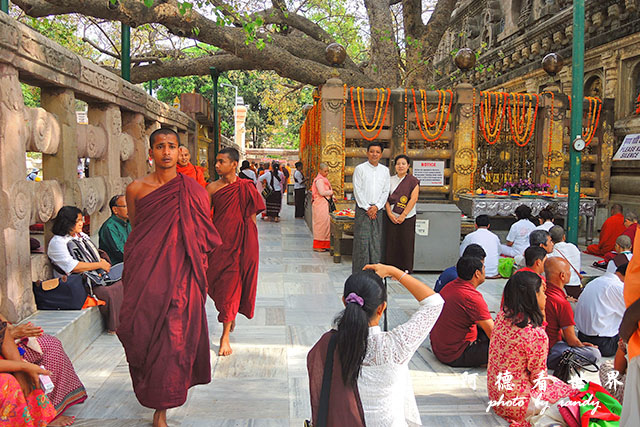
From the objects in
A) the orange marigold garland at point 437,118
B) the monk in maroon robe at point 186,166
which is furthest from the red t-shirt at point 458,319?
the orange marigold garland at point 437,118

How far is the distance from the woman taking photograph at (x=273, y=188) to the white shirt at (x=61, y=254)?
948 cm

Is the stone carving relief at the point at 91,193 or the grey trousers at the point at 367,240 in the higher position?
the stone carving relief at the point at 91,193

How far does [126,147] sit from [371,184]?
348cm

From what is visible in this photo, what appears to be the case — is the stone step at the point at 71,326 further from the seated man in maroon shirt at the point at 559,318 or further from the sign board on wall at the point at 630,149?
the sign board on wall at the point at 630,149

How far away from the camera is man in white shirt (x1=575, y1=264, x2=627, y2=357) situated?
176 inches

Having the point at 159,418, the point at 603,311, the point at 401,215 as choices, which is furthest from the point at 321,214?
the point at 159,418

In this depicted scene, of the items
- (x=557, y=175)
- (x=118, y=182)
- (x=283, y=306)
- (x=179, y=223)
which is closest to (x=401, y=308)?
(x=283, y=306)

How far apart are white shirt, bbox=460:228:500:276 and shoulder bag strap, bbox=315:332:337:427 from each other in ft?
17.2

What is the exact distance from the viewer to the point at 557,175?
38.0ft

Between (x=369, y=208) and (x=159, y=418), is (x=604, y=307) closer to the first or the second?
(x=369, y=208)

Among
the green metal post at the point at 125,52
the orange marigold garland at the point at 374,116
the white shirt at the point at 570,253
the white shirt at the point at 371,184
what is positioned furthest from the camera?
the orange marigold garland at the point at 374,116

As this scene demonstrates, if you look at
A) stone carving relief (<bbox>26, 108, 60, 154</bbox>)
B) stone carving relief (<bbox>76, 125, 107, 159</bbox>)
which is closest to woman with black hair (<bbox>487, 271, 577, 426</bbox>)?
stone carving relief (<bbox>26, 108, 60, 154</bbox>)

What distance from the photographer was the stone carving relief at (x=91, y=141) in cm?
586

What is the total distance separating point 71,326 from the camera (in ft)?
13.9
